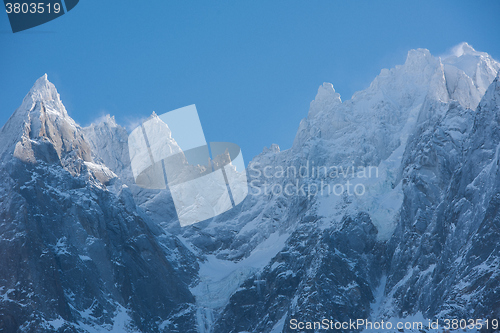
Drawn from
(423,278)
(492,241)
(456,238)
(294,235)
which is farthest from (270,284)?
(492,241)

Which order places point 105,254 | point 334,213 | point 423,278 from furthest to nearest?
1. point 334,213
2. point 105,254
3. point 423,278

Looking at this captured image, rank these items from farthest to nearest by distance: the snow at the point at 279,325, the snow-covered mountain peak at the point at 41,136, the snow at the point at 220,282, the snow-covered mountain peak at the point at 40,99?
the snow-covered mountain peak at the point at 40,99 < the snow at the point at 220,282 < the snow-covered mountain peak at the point at 41,136 < the snow at the point at 279,325

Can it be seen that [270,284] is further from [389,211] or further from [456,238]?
[456,238]

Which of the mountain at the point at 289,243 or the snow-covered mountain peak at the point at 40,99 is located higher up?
the snow-covered mountain peak at the point at 40,99


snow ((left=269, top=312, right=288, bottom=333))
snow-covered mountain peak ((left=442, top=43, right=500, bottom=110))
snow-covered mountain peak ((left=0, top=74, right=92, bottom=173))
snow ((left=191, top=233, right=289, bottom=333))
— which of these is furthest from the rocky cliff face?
snow-covered mountain peak ((left=442, top=43, right=500, bottom=110))

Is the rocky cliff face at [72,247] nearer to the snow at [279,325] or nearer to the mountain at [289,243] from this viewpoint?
the mountain at [289,243]

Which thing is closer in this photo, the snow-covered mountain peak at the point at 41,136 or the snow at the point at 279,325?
the snow at the point at 279,325

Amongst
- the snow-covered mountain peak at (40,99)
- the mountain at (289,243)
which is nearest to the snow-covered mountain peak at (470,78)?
the mountain at (289,243)

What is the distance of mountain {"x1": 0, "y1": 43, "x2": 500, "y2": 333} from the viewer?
132m

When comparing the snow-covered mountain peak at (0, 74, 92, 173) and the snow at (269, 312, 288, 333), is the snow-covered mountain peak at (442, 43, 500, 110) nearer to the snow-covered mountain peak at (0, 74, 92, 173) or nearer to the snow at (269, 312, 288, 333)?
the snow at (269, 312, 288, 333)

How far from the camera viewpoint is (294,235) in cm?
18338

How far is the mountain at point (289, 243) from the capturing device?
131500 millimetres

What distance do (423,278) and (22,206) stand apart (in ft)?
304

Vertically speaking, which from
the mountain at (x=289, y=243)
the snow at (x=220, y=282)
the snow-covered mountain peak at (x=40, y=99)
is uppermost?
the snow-covered mountain peak at (x=40, y=99)
